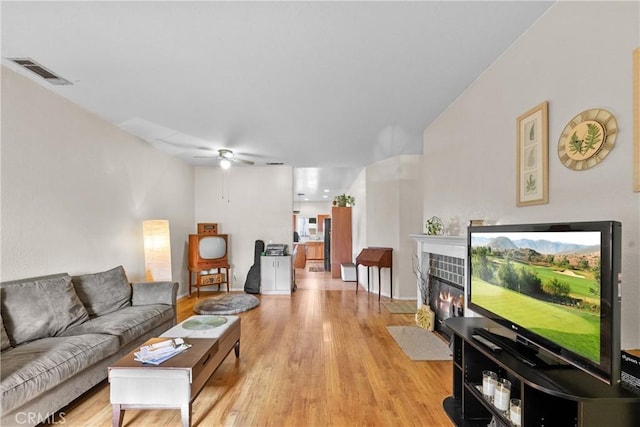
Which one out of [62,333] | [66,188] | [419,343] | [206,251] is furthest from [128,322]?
[419,343]

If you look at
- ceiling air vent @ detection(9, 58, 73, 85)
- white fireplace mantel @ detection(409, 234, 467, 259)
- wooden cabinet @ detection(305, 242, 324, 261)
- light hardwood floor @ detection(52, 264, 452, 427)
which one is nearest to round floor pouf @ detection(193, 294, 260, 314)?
light hardwood floor @ detection(52, 264, 452, 427)

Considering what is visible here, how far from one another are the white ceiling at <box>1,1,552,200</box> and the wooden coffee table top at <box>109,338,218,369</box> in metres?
2.16

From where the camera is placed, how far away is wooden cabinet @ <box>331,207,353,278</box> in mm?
7438

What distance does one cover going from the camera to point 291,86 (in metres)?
2.63

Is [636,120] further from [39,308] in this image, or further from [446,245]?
[39,308]

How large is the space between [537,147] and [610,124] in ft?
1.49

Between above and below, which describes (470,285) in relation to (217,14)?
below

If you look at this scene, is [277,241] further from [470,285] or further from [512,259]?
[512,259]

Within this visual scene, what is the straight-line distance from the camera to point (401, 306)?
15.2ft

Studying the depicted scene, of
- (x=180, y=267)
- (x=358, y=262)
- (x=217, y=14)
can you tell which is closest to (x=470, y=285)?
(x=217, y=14)

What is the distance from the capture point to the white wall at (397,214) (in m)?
5.08

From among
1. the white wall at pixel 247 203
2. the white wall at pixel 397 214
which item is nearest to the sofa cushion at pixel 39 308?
the white wall at pixel 247 203

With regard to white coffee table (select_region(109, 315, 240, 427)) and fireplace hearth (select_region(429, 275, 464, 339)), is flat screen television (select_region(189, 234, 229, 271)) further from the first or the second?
fireplace hearth (select_region(429, 275, 464, 339))

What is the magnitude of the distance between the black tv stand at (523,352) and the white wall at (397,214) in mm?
3393
